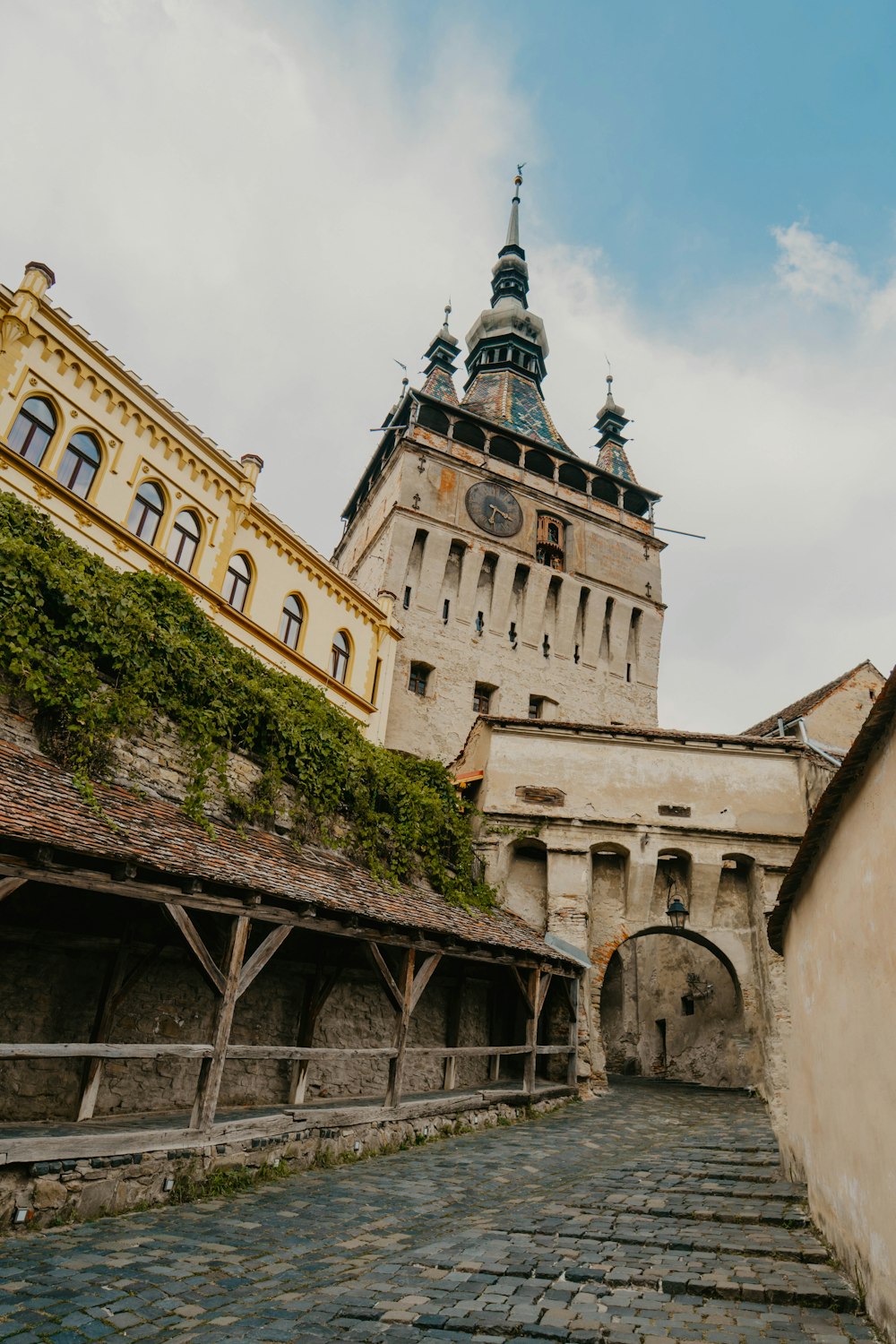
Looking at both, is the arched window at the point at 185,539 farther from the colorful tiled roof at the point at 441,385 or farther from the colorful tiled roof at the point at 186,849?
the colorful tiled roof at the point at 441,385

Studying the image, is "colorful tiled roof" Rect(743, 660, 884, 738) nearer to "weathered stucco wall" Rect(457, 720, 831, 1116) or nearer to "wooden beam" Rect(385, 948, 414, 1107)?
"weathered stucco wall" Rect(457, 720, 831, 1116)

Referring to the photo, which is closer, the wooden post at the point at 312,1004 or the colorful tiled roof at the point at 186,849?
the colorful tiled roof at the point at 186,849

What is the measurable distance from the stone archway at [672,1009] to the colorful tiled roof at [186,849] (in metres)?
7.86

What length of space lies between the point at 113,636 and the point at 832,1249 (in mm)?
9242

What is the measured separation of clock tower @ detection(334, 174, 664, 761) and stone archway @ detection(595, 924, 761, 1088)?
7808mm

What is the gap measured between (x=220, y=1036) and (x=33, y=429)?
12.1 m

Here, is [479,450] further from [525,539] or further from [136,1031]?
[136,1031]

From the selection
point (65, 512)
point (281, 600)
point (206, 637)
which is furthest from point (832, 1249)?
point (281, 600)

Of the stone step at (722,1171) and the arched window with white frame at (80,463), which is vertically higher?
the arched window with white frame at (80,463)

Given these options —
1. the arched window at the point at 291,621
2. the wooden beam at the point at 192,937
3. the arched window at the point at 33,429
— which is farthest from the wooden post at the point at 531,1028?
the arched window at the point at 33,429

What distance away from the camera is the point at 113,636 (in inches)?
398

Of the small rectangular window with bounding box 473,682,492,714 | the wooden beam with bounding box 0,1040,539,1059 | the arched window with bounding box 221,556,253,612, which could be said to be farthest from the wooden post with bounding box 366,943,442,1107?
the small rectangular window with bounding box 473,682,492,714

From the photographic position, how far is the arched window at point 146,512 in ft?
54.3

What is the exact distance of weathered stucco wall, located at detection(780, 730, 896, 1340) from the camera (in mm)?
4129
